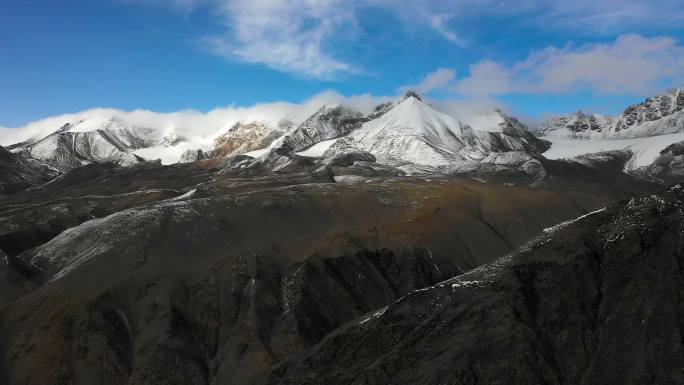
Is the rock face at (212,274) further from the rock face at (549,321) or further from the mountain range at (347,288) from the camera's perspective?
the rock face at (549,321)

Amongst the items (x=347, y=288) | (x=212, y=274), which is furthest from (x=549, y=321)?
(x=212, y=274)

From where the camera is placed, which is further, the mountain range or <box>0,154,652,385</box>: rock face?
<box>0,154,652,385</box>: rock face

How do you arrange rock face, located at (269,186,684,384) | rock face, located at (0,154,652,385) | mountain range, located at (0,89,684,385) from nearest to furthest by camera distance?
rock face, located at (269,186,684,384), mountain range, located at (0,89,684,385), rock face, located at (0,154,652,385)

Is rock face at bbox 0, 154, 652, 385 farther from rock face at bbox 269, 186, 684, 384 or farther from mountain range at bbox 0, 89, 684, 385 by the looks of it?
rock face at bbox 269, 186, 684, 384

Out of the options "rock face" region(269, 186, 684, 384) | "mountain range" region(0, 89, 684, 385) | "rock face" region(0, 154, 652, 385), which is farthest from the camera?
"rock face" region(0, 154, 652, 385)

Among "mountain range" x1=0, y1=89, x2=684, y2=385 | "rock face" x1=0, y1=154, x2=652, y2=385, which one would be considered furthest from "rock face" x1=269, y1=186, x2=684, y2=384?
"rock face" x1=0, y1=154, x2=652, y2=385

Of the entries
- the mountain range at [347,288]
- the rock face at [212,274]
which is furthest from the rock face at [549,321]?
the rock face at [212,274]

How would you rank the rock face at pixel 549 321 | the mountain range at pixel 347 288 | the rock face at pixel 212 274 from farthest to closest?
the rock face at pixel 212 274 → the mountain range at pixel 347 288 → the rock face at pixel 549 321

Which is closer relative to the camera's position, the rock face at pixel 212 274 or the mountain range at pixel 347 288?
the mountain range at pixel 347 288

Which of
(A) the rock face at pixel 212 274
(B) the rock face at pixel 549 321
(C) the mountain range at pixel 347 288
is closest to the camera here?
(B) the rock face at pixel 549 321

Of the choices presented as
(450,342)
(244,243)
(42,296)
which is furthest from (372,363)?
(244,243)
